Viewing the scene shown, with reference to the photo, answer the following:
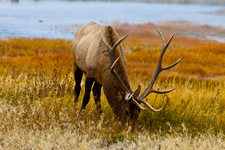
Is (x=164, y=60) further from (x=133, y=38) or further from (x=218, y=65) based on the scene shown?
(x=133, y=38)

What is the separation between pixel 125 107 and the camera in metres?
4.62

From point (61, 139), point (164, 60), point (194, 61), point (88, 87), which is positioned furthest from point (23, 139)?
point (194, 61)

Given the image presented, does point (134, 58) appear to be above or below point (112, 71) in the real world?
below

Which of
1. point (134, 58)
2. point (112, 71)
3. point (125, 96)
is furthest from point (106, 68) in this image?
point (134, 58)

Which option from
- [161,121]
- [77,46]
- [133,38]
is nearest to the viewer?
[161,121]

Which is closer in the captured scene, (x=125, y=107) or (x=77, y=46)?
(x=125, y=107)

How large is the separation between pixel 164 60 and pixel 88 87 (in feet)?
31.7

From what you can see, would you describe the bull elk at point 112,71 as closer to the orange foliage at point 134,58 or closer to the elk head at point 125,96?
the elk head at point 125,96

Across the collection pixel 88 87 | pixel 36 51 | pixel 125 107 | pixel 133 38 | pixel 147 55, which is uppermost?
pixel 125 107

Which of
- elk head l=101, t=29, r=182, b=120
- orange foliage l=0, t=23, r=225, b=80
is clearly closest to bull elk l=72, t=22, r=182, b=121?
elk head l=101, t=29, r=182, b=120

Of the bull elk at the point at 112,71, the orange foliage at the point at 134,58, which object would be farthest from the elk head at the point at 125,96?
the orange foliage at the point at 134,58

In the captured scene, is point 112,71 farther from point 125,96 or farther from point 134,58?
point 134,58

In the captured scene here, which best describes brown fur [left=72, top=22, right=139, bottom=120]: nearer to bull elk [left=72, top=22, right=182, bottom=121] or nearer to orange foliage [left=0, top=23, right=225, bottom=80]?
bull elk [left=72, top=22, right=182, bottom=121]

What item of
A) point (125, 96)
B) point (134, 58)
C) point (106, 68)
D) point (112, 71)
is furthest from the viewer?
point (134, 58)
